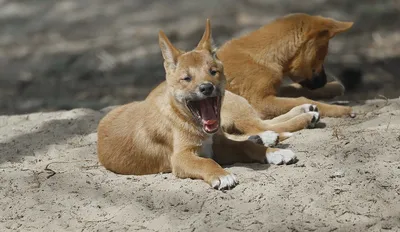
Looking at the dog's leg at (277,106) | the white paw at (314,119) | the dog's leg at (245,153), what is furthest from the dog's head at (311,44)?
the dog's leg at (245,153)

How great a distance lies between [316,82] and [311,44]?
0.48 meters

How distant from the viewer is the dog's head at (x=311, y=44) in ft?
24.7

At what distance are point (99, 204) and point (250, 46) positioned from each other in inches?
122

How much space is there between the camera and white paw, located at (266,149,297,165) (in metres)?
5.43

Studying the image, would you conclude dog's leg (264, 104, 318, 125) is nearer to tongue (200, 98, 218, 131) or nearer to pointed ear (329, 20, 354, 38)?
pointed ear (329, 20, 354, 38)

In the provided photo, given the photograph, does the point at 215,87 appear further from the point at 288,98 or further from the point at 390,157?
the point at 288,98

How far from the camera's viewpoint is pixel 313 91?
8.06 m

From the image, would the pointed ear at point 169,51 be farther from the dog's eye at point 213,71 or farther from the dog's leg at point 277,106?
the dog's leg at point 277,106

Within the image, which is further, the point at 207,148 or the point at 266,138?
the point at 266,138

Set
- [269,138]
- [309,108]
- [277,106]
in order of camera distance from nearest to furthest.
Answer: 1. [269,138]
2. [309,108]
3. [277,106]

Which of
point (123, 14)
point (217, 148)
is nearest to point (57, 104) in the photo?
point (123, 14)

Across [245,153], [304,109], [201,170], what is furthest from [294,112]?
[201,170]

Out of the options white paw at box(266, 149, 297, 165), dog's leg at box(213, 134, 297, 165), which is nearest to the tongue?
dog's leg at box(213, 134, 297, 165)

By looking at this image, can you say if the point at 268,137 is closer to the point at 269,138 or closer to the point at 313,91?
the point at 269,138
